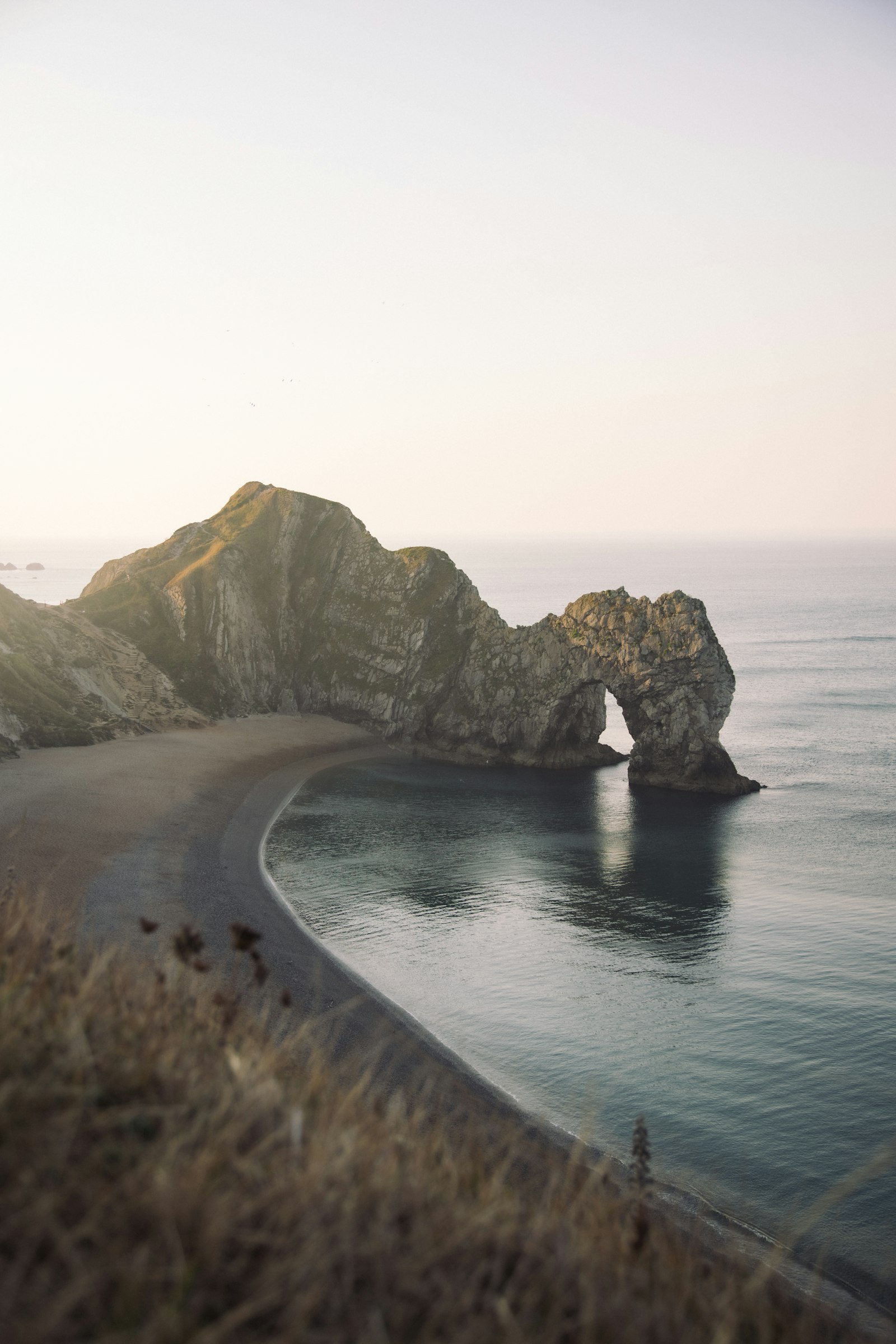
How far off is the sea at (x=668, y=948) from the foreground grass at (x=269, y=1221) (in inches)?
41.5

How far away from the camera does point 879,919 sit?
36906mm

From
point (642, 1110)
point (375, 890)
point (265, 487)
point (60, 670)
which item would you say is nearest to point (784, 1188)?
point (642, 1110)

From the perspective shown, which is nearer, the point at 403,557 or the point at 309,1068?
the point at 309,1068

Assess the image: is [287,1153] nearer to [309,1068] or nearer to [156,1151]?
[156,1151]

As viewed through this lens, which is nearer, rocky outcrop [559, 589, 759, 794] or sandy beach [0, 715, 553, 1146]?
sandy beach [0, 715, 553, 1146]

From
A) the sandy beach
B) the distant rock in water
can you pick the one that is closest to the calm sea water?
the sandy beach

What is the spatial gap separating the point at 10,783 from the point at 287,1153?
44931 mm

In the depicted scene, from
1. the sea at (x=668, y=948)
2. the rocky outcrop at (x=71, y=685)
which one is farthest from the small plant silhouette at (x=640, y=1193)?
the rocky outcrop at (x=71, y=685)

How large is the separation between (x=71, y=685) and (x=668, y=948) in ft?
161

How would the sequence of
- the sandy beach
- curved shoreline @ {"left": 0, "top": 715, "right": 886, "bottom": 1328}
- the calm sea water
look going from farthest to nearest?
the sandy beach, the calm sea water, curved shoreline @ {"left": 0, "top": 715, "right": 886, "bottom": 1328}

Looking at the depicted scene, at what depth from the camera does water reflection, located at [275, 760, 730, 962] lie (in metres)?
40.1

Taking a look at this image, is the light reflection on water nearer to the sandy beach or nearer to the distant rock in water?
the sandy beach

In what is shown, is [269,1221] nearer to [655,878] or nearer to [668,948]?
[668,948]

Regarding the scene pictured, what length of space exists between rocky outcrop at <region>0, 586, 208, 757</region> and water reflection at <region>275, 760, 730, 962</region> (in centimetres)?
1528
